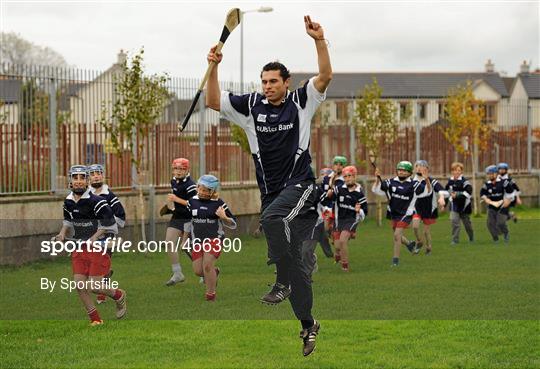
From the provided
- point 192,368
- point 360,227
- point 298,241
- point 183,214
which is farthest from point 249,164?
point 298,241

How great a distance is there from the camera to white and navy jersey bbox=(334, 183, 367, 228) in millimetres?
21062

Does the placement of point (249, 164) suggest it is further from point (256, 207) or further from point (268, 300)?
point (268, 300)

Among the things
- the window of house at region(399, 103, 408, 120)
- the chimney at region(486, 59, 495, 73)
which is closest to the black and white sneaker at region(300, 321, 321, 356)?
the window of house at region(399, 103, 408, 120)

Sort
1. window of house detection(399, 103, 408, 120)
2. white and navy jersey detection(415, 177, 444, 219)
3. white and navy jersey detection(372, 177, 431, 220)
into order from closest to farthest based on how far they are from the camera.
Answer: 1. white and navy jersey detection(372, 177, 431, 220)
2. white and navy jersey detection(415, 177, 444, 219)
3. window of house detection(399, 103, 408, 120)

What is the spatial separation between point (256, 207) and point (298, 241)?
846 inches

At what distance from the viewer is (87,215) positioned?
1407 cm

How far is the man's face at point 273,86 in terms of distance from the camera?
8391mm

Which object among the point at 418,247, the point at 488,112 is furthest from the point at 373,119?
the point at 488,112

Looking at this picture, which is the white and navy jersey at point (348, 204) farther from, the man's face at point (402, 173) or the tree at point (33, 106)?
the tree at point (33, 106)

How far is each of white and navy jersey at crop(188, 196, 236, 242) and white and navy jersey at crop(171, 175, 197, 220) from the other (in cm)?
126

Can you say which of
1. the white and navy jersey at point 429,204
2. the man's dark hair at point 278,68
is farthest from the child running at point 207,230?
the white and navy jersey at point 429,204

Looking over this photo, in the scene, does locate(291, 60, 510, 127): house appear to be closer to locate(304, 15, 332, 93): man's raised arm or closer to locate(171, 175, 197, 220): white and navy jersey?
locate(171, 175, 197, 220): white and navy jersey

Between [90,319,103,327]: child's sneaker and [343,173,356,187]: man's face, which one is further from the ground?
[343,173,356,187]: man's face

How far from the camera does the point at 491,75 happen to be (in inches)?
3679
